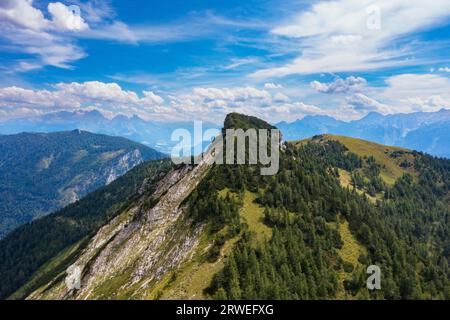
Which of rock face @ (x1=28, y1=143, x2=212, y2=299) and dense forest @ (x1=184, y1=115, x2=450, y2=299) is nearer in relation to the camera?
dense forest @ (x1=184, y1=115, x2=450, y2=299)

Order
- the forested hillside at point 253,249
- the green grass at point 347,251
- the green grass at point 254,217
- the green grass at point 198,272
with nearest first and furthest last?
1. the green grass at point 198,272
2. the forested hillside at point 253,249
3. the green grass at point 347,251
4. the green grass at point 254,217

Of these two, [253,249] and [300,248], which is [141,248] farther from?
[300,248]

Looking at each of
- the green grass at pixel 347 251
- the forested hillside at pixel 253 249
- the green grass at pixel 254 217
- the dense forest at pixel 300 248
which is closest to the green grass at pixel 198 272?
the green grass at pixel 254 217

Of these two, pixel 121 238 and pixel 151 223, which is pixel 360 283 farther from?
pixel 121 238

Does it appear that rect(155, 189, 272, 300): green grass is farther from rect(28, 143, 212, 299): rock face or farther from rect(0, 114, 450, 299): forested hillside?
rect(28, 143, 212, 299): rock face

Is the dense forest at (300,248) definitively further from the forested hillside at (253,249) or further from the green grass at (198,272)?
the green grass at (198,272)

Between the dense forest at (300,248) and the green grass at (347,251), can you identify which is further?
the green grass at (347,251)

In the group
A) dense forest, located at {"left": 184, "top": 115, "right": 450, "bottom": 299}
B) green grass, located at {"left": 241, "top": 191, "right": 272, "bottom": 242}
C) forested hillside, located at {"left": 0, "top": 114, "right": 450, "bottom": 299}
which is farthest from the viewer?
green grass, located at {"left": 241, "top": 191, "right": 272, "bottom": 242}

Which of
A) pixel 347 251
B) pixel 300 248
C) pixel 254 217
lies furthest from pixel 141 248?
pixel 347 251

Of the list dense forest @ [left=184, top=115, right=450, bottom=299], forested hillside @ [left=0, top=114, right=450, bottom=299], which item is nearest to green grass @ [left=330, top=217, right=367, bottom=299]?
forested hillside @ [left=0, top=114, right=450, bottom=299]
